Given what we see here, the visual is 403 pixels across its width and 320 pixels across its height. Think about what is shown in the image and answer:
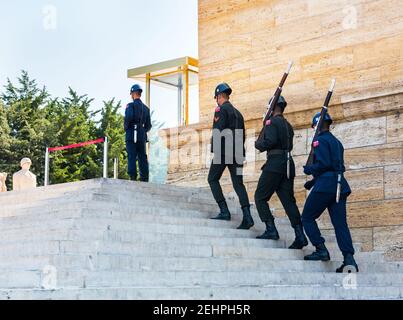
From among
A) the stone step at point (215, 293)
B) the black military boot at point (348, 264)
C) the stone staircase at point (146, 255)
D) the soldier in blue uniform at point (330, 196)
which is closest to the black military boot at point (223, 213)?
the stone staircase at point (146, 255)

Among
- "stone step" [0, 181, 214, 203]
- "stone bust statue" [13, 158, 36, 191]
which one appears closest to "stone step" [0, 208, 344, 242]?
"stone step" [0, 181, 214, 203]

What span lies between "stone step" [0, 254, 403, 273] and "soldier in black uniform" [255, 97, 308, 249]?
646 millimetres

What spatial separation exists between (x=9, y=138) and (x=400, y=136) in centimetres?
2572

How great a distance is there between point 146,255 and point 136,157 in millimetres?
4257

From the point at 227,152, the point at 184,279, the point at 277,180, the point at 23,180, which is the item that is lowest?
the point at 184,279

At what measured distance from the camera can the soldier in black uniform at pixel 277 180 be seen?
1045 centimetres

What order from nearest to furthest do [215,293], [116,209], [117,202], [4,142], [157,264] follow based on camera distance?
[215,293] → [157,264] → [116,209] → [117,202] → [4,142]

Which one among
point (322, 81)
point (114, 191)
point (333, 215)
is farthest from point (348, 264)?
point (322, 81)

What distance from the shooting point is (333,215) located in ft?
31.8

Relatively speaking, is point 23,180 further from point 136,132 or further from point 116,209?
point 116,209

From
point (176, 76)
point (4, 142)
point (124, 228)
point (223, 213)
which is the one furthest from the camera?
point (4, 142)

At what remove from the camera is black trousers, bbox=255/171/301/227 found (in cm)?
1045

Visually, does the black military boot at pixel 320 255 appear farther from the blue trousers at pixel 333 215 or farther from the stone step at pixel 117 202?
the stone step at pixel 117 202

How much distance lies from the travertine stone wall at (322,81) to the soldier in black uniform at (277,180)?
2106 mm
